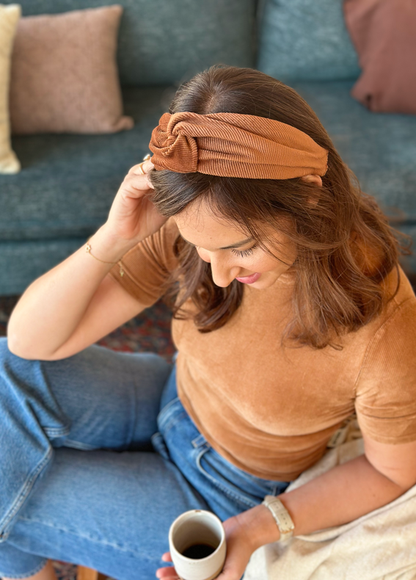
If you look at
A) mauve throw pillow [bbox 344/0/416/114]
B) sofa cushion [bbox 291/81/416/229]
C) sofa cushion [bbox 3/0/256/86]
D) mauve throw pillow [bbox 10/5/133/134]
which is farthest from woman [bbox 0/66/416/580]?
sofa cushion [bbox 3/0/256/86]

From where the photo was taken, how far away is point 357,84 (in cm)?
214

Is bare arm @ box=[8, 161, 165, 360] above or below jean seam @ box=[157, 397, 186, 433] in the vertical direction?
above

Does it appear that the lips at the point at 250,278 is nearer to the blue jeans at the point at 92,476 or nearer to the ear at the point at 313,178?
the ear at the point at 313,178

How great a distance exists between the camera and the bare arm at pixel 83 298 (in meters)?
0.85

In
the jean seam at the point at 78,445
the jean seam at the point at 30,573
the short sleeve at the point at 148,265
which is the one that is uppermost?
the short sleeve at the point at 148,265

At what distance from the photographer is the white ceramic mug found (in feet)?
2.31

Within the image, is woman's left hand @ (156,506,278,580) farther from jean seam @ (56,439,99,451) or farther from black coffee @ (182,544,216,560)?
jean seam @ (56,439,99,451)

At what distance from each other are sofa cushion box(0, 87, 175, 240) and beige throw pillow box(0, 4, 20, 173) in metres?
0.05

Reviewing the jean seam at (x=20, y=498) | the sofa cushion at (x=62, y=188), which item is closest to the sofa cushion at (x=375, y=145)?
the sofa cushion at (x=62, y=188)

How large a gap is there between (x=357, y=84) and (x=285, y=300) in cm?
166

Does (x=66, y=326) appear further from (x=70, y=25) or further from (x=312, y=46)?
(x=312, y=46)

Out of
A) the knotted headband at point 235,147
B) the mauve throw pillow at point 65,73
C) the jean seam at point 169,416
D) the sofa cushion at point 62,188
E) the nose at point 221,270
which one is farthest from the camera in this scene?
the mauve throw pillow at point 65,73

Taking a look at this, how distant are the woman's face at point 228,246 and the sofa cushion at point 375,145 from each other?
97cm

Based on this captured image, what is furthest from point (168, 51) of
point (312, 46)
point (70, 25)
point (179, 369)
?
point (179, 369)
